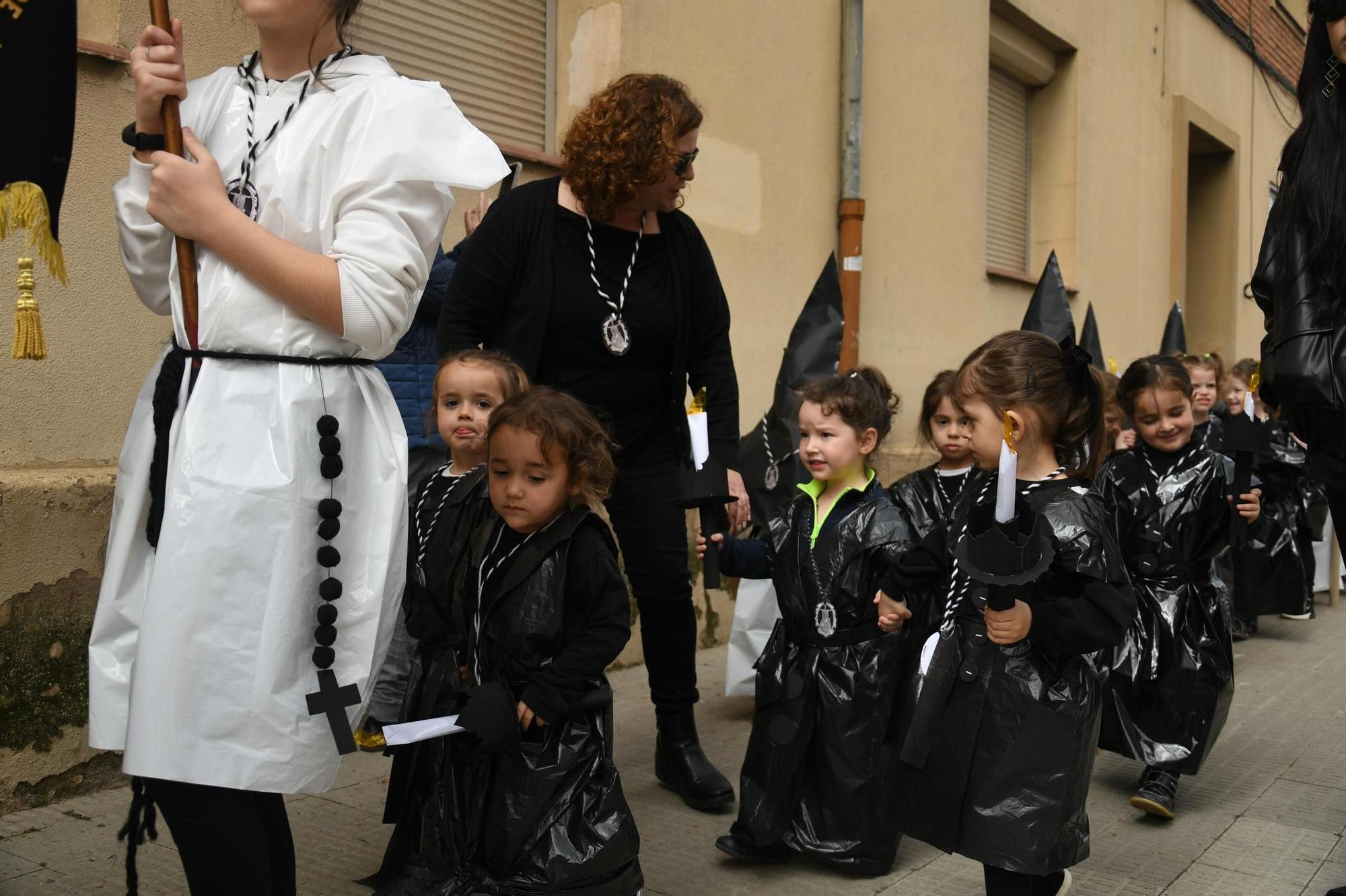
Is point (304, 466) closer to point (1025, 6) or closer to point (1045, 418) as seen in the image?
point (1045, 418)

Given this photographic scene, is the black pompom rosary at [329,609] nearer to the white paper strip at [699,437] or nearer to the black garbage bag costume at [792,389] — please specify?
the white paper strip at [699,437]

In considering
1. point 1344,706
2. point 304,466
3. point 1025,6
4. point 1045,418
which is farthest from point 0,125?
point 1025,6

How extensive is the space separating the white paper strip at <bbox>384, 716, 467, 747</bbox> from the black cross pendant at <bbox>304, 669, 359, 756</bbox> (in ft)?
1.23

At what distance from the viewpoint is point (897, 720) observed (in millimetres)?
3303

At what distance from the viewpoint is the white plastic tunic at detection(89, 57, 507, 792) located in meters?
2.00

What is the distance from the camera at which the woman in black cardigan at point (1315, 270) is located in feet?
9.78

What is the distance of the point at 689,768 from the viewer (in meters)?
3.94

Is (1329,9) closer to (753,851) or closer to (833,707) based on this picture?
(833,707)

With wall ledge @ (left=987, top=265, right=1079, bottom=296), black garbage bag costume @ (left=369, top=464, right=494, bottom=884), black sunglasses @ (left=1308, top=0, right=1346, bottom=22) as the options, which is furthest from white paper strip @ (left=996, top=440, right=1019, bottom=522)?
wall ledge @ (left=987, top=265, right=1079, bottom=296)

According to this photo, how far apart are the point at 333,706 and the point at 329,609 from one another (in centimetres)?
15

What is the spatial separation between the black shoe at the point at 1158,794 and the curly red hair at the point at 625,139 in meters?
2.38

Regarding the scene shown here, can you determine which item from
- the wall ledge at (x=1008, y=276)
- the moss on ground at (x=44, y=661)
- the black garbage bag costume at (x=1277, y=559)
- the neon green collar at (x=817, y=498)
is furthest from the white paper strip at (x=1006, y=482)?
the wall ledge at (x=1008, y=276)

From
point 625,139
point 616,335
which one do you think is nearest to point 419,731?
point 616,335

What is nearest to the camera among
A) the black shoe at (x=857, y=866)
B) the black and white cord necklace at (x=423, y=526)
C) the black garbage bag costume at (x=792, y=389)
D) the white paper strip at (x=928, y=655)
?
the white paper strip at (x=928, y=655)
